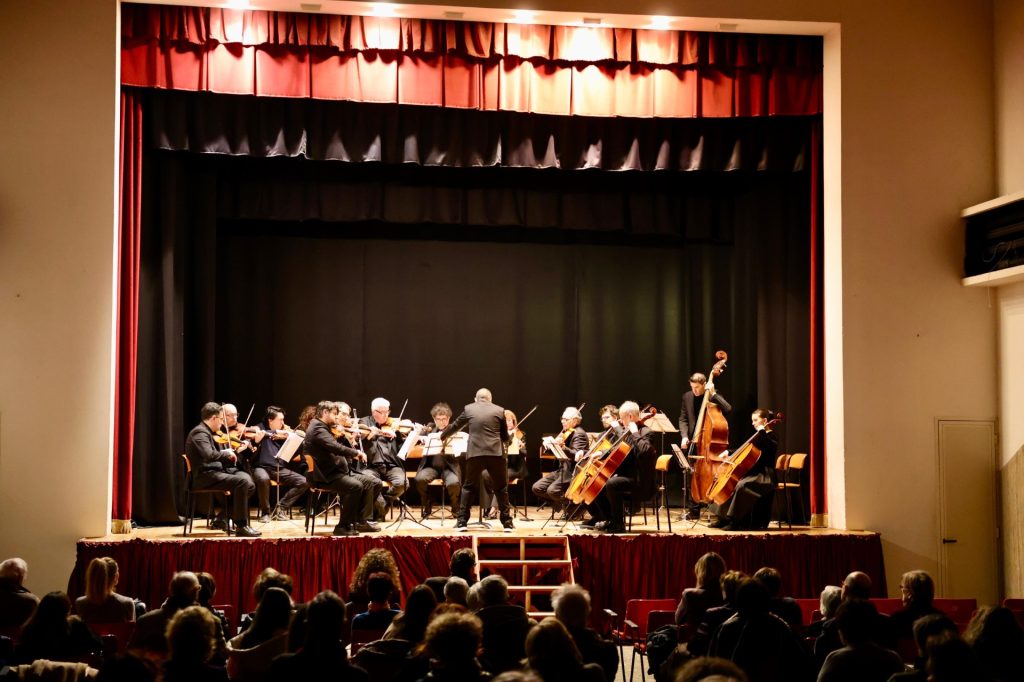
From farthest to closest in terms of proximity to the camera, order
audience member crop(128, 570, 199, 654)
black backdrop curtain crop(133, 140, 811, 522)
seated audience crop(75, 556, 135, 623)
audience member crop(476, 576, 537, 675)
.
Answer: black backdrop curtain crop(133, 140, 811, 522), seated audience crop(75, 556, 135, 623), audience member crop(128, 570, 199, 654), audience member crop(476, 576, 537, 675)

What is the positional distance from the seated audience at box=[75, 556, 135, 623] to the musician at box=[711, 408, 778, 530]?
5786 mm

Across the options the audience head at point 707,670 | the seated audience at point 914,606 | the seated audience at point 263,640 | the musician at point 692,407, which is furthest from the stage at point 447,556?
the audience head at point 707,670

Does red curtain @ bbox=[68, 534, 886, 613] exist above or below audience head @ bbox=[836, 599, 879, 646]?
below

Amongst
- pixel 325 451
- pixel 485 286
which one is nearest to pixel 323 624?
pixel 325 451

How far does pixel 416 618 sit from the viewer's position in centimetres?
490

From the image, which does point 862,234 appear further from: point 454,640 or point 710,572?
point 454,640

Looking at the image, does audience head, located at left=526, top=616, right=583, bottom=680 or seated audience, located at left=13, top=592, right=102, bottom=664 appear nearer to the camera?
audience head, located at left=526, top=616, right=583, bottom=680

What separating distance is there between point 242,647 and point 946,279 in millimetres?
7834

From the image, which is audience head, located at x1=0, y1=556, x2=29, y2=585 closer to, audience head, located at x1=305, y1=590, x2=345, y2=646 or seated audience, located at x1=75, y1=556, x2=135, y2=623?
seated audience, located at x1=75, y1=556, x2=135, y2=623

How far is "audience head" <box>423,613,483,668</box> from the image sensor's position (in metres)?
3.72

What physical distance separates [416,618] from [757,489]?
18.8 ft

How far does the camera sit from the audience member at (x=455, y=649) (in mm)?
3723

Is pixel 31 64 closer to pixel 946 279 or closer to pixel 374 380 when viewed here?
pixel 374 380

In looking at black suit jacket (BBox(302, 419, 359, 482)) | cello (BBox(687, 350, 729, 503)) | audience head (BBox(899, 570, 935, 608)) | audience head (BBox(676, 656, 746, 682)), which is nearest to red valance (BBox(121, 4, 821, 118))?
cello (BBox(687, 350, 729, 503))
